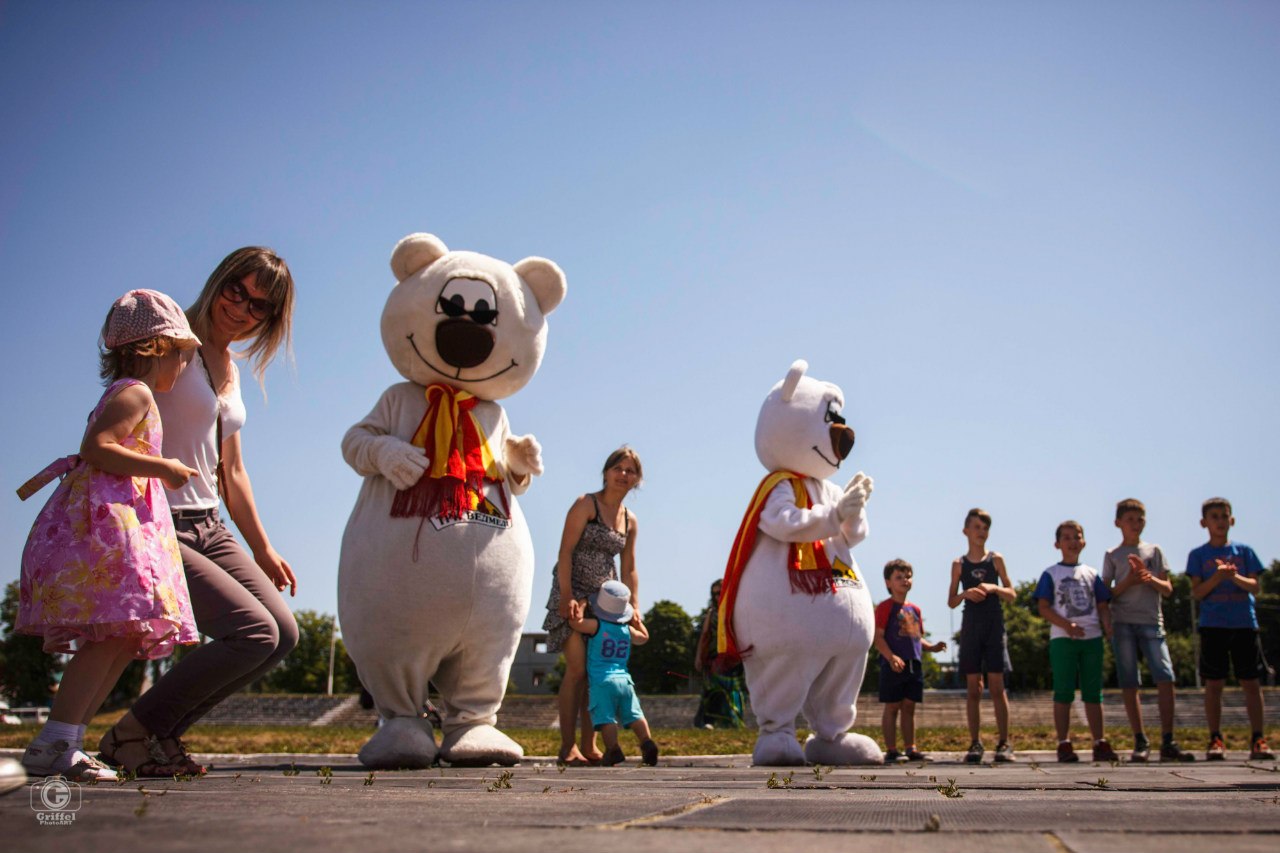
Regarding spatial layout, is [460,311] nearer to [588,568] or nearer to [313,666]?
[588,568]

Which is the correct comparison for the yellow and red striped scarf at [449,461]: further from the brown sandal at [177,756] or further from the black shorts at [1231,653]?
the black shorts at [1231,653]

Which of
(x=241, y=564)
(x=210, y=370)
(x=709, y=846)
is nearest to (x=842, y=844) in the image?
(x=709, y=846)

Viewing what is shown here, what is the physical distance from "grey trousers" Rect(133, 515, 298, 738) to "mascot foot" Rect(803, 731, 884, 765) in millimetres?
3756

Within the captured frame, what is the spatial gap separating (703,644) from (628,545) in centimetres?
119

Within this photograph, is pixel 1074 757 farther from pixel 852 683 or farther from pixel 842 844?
pixel 842 844

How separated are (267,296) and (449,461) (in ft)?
5.80

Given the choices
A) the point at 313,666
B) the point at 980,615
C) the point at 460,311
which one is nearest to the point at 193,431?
the point at 460,311

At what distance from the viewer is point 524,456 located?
23.4 ft

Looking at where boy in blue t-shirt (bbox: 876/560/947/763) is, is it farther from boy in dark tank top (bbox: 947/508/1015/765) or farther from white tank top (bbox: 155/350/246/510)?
white tank top (bbox: 155/350/246/510)

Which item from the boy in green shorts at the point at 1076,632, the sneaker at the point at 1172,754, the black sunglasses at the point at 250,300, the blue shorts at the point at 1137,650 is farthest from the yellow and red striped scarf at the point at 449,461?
the sneaker at the point at 1172,754

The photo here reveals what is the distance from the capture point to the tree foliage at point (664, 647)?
4809cm

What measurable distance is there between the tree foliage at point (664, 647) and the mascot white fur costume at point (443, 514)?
4140cm

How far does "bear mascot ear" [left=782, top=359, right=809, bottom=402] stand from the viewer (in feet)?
25.7

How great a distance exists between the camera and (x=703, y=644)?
27.6 feet
